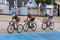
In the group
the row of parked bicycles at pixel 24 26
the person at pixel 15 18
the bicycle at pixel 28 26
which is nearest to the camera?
the person at pixel 15 18

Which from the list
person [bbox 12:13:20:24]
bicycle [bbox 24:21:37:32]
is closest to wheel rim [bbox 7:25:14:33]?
person [bbox 12:13:20:24]

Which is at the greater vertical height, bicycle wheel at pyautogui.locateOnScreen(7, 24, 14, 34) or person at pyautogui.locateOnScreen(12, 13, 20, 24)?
person at pyautogui.locateOnScreen(12, 13, 20, 24)

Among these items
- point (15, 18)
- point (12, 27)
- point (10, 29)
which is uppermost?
point (15, 18)

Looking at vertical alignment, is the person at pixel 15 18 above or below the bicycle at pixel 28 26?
above

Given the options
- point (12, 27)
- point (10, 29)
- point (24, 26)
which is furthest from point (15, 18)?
point (24, 26)

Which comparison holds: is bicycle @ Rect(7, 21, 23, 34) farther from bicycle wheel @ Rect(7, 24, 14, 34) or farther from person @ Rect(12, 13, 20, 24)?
person @ Rect(12, 13, 20, 24)

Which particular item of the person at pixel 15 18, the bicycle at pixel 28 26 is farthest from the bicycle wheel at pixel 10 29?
the bicycle at pixel 28 26

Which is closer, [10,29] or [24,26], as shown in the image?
[10,29]

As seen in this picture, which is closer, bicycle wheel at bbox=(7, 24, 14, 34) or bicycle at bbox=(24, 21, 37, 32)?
bicycle wheel at bbox=(7, 24, 14, 34)

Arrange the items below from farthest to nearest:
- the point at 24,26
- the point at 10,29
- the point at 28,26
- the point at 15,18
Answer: the point at 28,26 → the point at 24,26 → the point at 10,29 → the point at 15,18

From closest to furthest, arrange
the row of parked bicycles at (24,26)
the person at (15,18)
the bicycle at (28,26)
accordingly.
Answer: the person at (15,18), the row of parked bicycles at (24,26), the bicycle at (28,26)

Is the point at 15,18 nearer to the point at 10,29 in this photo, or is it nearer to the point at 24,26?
the point at 10,29

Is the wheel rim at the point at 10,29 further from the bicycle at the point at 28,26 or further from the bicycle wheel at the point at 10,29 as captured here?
the bicycle at the point at 28,26

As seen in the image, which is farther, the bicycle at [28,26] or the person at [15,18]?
the bicycle at [28,26]
